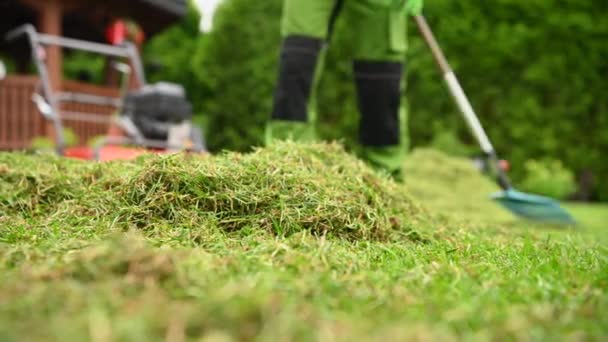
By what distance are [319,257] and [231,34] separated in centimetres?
1171

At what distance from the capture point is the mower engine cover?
16.2 ft

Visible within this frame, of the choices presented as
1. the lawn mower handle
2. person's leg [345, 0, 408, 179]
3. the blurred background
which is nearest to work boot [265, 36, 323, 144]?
person's leg [345, 0, 408, 179]

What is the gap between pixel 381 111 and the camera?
3.46m

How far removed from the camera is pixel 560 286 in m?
1.20

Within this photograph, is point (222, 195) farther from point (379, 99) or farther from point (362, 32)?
point (362, 32)

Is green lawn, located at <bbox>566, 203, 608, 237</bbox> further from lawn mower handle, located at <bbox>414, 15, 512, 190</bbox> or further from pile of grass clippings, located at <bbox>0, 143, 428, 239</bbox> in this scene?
pile of grass clippings, located at <bbox>0, 143, 428, 239</bbox>

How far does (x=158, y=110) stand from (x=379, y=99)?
210 cm

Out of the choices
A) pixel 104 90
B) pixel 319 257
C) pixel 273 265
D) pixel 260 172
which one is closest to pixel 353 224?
pixel 260 172

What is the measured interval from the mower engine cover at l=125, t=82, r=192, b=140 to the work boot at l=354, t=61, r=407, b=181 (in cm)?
192

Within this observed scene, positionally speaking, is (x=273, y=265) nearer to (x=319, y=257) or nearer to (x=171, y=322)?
(x=319, y=257)

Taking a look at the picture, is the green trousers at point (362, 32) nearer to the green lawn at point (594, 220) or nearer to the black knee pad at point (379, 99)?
the black knee pad at point (379, 99)

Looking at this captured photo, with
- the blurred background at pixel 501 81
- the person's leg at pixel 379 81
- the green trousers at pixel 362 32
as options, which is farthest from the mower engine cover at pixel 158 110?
the blurred background at pixel 501 81

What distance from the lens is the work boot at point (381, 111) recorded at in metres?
3.43

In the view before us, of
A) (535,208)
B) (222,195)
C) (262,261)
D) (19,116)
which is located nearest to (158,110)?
(535,208)
